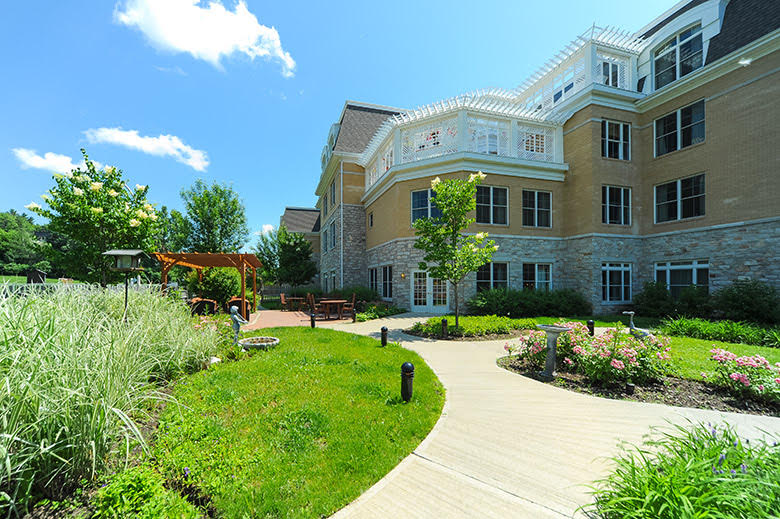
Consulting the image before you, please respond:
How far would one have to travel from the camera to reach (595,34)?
1677 centimetres

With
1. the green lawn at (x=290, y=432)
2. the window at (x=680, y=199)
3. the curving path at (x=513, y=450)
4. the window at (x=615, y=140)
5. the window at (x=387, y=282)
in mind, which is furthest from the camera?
the window at (x=387, y=282)

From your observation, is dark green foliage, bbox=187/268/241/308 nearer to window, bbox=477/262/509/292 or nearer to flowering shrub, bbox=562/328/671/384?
window, bbox=477/262/509/292

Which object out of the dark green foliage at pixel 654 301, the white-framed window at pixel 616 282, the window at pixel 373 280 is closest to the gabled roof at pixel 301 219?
the window at pixel 373 280

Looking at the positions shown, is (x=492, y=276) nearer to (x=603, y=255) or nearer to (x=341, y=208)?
(x=603, y=255)

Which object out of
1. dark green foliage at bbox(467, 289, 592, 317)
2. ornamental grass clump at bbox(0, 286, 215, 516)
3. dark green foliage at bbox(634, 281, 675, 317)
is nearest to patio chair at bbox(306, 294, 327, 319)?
dark green foliage at bbox(467, 289, 592, 317)

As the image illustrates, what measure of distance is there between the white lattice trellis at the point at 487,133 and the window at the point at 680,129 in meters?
8.18

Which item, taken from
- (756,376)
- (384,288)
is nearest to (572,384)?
(756,376)

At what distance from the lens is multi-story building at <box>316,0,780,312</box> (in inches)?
576

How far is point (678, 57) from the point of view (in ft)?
53.6

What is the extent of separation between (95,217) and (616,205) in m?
23.1

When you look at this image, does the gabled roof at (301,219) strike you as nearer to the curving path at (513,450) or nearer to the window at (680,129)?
the window at (680,129)

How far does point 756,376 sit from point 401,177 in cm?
1483

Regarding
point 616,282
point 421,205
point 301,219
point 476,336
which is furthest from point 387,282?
point 301,219

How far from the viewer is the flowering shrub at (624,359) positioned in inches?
224
